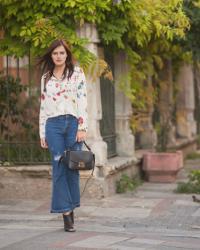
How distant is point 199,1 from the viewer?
12.4 meters

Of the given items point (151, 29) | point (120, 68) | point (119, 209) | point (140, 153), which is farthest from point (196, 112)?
point (119, 209)

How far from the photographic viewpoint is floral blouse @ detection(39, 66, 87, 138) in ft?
26.3

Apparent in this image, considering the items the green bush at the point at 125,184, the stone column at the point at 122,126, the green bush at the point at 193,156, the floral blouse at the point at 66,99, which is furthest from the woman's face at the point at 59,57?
the green bush at the point at 193,156

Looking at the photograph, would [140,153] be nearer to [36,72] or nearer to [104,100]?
[104,100]

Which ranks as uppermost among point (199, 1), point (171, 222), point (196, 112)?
point (199, 1)

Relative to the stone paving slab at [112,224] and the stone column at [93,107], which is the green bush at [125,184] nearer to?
the stone paving slab at [112,224]

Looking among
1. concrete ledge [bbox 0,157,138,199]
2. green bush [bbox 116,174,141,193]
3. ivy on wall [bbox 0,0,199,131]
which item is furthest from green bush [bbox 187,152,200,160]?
concrete ledge [bbox 0,157,138,199]

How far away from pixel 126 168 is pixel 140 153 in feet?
4.75

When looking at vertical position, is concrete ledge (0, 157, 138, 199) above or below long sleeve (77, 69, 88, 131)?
below

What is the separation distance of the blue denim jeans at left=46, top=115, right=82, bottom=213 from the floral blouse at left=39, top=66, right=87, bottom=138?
7cm

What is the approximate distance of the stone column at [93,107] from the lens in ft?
33.5

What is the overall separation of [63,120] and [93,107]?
2.39 metres

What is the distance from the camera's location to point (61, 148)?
8023mm

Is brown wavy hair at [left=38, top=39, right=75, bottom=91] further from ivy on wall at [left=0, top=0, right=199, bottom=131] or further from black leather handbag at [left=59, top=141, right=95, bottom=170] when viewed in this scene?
ivy on wall at [left=0, top=0, right=199, bottom=131]
